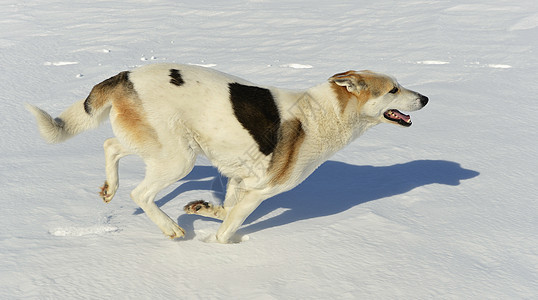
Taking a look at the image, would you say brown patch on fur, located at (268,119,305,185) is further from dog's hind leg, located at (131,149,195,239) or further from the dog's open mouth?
the dog's open mouth

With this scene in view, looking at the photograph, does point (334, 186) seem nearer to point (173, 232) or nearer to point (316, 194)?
point (316, 194)

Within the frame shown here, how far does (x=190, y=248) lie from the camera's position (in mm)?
4199

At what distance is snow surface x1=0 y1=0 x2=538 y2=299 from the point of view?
12.2 ft

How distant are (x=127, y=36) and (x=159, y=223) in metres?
8.07

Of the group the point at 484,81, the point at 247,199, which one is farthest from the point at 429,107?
the point at 247,199

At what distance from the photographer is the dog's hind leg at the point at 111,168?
15.8 ft

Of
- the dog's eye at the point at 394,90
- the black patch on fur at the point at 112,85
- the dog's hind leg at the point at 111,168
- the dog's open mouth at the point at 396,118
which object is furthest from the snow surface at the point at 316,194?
the dog's eye at the point at 394,90

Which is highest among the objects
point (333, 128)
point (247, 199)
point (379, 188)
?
point (333, 128)

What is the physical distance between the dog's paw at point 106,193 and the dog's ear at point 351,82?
2.17 m

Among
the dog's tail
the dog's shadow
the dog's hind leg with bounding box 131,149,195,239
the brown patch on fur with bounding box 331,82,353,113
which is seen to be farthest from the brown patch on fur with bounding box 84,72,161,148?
the brown patch on fur with bounding box 331,82,353,113

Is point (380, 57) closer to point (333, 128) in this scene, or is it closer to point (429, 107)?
point (429, 107)

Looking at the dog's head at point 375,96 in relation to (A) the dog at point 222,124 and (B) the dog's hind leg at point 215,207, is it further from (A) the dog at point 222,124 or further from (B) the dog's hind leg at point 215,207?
(B) the dog's hind leg at point 215,207

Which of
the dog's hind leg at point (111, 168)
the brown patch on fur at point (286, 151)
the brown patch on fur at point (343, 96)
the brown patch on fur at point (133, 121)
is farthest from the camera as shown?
the dog's hind leg at point (111, 168)

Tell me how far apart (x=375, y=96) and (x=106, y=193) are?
2503mm
